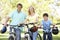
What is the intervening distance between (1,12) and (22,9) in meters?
0.35

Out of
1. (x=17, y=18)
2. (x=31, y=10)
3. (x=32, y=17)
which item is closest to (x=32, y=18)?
(x=32, y=17)

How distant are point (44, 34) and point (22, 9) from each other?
556 millimetres

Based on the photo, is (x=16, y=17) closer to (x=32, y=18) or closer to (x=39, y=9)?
(x=32, y=18)

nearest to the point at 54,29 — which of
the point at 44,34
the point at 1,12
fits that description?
the point at 44,34

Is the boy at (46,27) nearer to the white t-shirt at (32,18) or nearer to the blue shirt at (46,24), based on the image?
the blue shirt at (46,24)

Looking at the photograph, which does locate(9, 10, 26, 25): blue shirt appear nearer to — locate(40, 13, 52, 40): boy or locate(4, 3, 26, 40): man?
locate(4, 3, 26, 40): man

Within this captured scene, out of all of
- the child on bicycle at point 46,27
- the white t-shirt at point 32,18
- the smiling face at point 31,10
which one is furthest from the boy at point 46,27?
the smiling face at point 31,10

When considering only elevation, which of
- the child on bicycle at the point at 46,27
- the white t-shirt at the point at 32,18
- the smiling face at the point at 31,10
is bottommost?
the child on bicycle at the point at 46,27

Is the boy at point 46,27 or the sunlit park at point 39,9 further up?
the sunlit park at point 39,9

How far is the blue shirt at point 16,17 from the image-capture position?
12.1 m

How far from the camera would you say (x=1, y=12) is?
1222cm

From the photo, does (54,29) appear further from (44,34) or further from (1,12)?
(1,12)

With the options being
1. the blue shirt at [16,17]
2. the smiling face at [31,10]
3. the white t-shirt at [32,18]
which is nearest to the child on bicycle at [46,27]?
the white t-shirt at [32,18]

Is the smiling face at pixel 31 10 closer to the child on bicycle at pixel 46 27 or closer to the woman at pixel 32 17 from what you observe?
the woman at pixel 32 17
